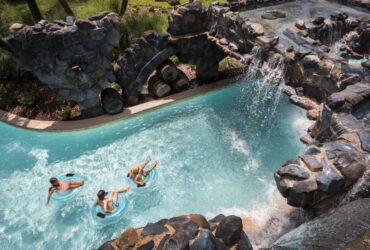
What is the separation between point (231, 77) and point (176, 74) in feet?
12.7

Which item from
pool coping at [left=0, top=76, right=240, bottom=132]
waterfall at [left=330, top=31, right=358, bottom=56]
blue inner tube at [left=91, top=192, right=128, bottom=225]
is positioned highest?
waterfall at [left=330, top=31, right=358, bottom=56]

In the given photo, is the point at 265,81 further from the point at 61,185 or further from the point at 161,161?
the point at 61,185

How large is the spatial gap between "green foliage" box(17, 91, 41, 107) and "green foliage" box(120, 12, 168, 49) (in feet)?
19.7

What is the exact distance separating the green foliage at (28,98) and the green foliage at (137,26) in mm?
6007

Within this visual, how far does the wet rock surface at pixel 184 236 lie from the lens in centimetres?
705

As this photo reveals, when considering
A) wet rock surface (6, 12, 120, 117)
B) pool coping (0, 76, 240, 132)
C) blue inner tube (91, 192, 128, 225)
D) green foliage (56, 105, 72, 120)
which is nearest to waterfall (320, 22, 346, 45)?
pool coping (0, 76, 240, 132)

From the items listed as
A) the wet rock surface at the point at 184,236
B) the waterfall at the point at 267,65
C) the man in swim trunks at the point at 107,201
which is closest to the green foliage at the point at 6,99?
the man in swim trunks at the point at 107,201

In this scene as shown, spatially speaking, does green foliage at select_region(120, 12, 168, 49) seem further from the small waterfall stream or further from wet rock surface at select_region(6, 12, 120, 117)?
the small waterfall stream

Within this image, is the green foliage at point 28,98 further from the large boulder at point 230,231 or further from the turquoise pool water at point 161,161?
the large boulder at point 230,231

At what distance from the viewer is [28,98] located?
1756 centimetres

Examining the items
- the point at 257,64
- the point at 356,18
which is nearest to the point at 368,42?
the point at 356,18

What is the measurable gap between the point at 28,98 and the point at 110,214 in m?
9.92

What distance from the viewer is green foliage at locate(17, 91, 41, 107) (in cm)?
1756

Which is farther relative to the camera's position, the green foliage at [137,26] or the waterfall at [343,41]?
the green foliage at [137,26]
